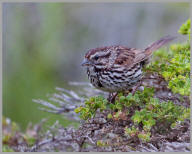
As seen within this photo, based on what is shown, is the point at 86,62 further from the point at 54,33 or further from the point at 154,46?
the point at 54,33

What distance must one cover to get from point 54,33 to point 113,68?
142 inches

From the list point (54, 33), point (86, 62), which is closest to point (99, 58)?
point (86, 62)


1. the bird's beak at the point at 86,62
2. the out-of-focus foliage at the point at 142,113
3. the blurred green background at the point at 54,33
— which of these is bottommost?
the out-of-focus foliage at the point at 142,113

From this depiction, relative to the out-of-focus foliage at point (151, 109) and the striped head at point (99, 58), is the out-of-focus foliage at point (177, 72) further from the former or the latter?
the striped head at point (99, 58)

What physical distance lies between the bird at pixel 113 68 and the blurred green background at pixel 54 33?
299 centimetres

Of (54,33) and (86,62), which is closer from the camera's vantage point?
(86,62)

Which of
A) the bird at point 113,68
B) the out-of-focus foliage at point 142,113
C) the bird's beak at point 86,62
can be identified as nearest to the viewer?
the out-of-focus foliage at point 142,113

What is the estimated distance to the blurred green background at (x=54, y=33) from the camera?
23.4 ft

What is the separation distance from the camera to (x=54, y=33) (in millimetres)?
7488

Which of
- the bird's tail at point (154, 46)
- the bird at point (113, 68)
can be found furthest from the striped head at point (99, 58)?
the bird's tail at point (154, 46)

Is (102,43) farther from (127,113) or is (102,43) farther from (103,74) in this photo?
(127,113)

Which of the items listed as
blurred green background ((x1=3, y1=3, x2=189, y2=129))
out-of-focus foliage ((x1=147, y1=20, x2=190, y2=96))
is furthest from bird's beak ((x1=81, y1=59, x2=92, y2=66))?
blurred green background ((x1=3, y1=3, x2=189, y2=129))

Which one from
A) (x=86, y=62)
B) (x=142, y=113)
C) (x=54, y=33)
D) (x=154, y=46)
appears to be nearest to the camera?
(x=142, y=113)

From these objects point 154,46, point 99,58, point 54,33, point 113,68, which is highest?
point 54,33
